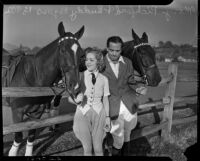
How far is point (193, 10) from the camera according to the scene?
11.1 ft

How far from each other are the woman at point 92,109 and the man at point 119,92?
199 millimetres

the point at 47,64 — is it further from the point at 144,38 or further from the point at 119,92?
the point at 144,38

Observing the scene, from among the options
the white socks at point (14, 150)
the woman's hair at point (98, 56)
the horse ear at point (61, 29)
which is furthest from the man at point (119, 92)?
the white socks at point (14, 150)

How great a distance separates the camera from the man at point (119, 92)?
3.20 m

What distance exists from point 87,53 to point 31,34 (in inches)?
34.8

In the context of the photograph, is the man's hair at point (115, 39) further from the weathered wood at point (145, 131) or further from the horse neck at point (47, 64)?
the weathered wood at point (145, 131)

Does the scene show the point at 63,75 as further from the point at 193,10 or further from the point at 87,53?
the point at 193,10

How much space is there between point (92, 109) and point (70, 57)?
0.73m

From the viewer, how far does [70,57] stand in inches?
123

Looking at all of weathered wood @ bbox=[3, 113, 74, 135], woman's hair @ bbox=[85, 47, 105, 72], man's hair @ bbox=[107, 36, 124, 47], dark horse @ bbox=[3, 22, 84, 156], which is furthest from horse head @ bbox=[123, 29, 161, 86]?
weathered wood @ bbox=[3, 113, 74, 135]

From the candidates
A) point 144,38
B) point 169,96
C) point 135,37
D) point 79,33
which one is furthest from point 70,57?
point 169,96

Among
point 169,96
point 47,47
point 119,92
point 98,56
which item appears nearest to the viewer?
point 98,56

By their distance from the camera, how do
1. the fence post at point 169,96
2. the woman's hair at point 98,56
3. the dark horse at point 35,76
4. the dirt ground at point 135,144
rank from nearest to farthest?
the woman's hair at point 98,56
the dark horse at point 35,76
the dirt ground at point 135,144
the fence post at point 169,96
